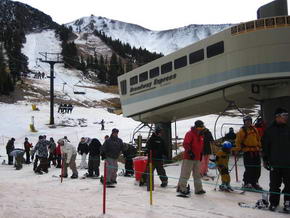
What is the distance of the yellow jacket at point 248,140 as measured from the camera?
9.04 meters

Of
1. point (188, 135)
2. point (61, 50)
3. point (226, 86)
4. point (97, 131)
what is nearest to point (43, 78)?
point (61, 50)

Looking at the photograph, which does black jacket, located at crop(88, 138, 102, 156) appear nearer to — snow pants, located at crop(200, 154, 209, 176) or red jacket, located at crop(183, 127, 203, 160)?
snow pants, located at crop(200, 154, 209, 176)

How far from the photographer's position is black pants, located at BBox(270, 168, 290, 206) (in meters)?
6.92

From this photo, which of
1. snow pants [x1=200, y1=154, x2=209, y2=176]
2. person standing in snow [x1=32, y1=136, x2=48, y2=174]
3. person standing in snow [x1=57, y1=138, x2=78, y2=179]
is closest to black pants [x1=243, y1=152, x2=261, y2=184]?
snow pants [x1=200, y1=154, x2=209, y2=176]

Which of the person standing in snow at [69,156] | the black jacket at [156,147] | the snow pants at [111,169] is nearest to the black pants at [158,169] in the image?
the black jacket at [156,147]

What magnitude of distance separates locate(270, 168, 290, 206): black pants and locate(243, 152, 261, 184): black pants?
1.91 m

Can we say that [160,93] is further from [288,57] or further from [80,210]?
[80,210]

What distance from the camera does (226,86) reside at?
1498 centimetres

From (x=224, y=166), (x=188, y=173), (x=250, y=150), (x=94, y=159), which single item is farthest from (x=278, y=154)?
(x=94, y=159)

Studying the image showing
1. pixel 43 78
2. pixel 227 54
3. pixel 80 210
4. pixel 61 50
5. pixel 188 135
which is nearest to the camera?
pixel 80 210

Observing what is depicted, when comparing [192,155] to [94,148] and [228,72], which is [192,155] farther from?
[228,72]

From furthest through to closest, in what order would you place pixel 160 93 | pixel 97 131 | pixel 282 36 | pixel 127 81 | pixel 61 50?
pixel 61 50, pixel 97 131, pixel 127 81, pixel 160 93, pixel 282 36

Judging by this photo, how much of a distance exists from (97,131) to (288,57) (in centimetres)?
2663

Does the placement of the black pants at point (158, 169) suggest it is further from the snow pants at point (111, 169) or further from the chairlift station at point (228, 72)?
the chairlift station at point (228, 72)
